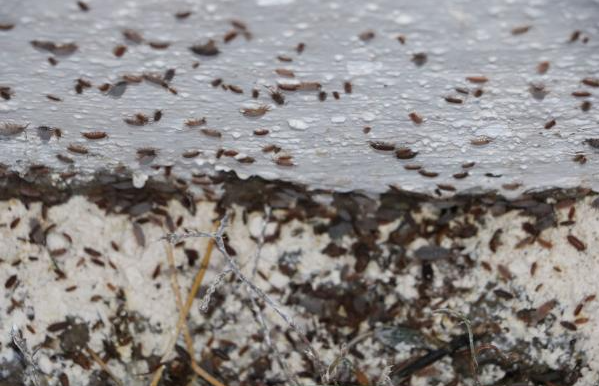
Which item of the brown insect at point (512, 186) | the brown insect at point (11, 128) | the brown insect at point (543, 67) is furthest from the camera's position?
the brown insect at point (512, 186)

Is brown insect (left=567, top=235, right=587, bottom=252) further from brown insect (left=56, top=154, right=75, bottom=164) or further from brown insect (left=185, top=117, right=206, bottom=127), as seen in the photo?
brown insect (left=56, top=154, right=75, bottom=164)

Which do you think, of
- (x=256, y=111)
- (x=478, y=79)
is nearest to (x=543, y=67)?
(x=478, y=79)

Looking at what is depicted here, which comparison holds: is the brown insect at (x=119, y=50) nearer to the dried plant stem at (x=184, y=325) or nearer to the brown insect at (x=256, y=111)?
the brown insect at (x=256, y=111)

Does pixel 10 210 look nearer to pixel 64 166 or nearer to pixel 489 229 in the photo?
pixel 64 166

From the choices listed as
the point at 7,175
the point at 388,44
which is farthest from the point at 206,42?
the point at 7,175

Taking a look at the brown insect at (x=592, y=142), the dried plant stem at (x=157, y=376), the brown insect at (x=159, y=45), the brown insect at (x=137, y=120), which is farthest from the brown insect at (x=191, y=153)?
the brown insect at (x=592, y=142)

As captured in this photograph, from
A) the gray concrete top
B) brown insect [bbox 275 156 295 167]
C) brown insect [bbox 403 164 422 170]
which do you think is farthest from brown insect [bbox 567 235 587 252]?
brown insect [bbox 275 156 295 167]
